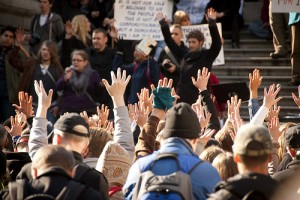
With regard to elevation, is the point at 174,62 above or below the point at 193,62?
below

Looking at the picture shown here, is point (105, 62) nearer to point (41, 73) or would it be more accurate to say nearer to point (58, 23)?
point (41, 73)

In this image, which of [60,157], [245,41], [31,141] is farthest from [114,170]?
[245,41]

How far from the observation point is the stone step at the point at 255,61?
18094 mm

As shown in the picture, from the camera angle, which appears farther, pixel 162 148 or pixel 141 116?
pixel 141 116

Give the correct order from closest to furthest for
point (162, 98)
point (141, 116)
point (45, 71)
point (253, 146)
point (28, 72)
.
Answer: point (253, 146) < point (162, 98) < point (141, 116) < point (45, 71) < point (28, 72)

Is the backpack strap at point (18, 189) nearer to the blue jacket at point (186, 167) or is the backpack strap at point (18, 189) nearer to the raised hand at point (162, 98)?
the blue jacket at point (186, 167)

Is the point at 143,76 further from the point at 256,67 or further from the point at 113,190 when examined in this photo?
the point at 113,190

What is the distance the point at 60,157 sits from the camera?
273 inches

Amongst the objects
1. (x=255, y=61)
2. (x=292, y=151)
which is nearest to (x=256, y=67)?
(x=255, y=61)

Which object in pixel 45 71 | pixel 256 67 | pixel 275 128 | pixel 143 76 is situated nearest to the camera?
pixel 275 128

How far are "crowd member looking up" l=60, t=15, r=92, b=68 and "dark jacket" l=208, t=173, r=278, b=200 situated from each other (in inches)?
431

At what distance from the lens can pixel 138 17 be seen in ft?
57.4

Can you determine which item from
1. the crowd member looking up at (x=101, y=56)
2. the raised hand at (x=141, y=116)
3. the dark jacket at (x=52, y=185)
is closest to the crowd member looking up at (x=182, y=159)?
the dark jacket at (x=52, y=185)

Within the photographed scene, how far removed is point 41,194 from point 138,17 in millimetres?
10838
